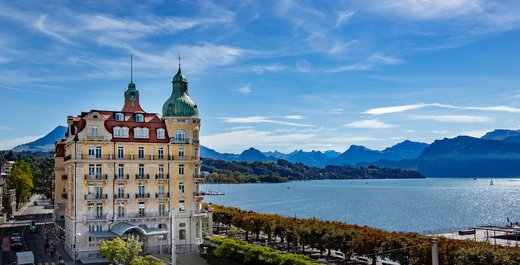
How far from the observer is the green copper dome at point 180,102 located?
75.7 m

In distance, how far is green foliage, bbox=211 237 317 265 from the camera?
60.0m

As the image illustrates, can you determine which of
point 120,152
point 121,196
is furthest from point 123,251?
point 120,152

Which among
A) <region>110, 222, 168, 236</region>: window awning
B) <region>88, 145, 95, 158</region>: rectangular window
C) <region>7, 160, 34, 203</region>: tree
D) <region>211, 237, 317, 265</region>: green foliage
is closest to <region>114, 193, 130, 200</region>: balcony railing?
<region>110, 222, 168, 236</region>: window awning

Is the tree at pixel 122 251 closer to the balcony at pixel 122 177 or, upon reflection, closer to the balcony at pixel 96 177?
the balcony at pixel 96 177

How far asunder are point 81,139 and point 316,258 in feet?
116

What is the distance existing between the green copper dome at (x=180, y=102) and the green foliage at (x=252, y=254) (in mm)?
18227

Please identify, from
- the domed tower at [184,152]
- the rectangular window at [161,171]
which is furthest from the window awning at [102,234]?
the rectangular window at [161,171]

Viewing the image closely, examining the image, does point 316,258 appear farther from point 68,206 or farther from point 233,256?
point 68,206

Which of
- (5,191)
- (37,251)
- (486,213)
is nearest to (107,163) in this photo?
(37,251)

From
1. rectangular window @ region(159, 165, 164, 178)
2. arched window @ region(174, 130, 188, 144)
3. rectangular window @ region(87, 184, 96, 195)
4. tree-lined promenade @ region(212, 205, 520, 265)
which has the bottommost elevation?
tree-lined promenade @ region(212, 205, 520, 265)

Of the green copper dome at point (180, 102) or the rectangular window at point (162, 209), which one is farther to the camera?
the green copper dome at point (180, 102)

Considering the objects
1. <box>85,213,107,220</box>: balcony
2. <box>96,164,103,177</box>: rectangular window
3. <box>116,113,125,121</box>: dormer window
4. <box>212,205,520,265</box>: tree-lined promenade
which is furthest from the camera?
<box>116,113,125,121</box>: dormer window

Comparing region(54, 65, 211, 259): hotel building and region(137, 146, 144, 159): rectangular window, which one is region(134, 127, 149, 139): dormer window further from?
region(137, 146, 144, 159): rectangular window

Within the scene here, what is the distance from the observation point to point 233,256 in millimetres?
69938
